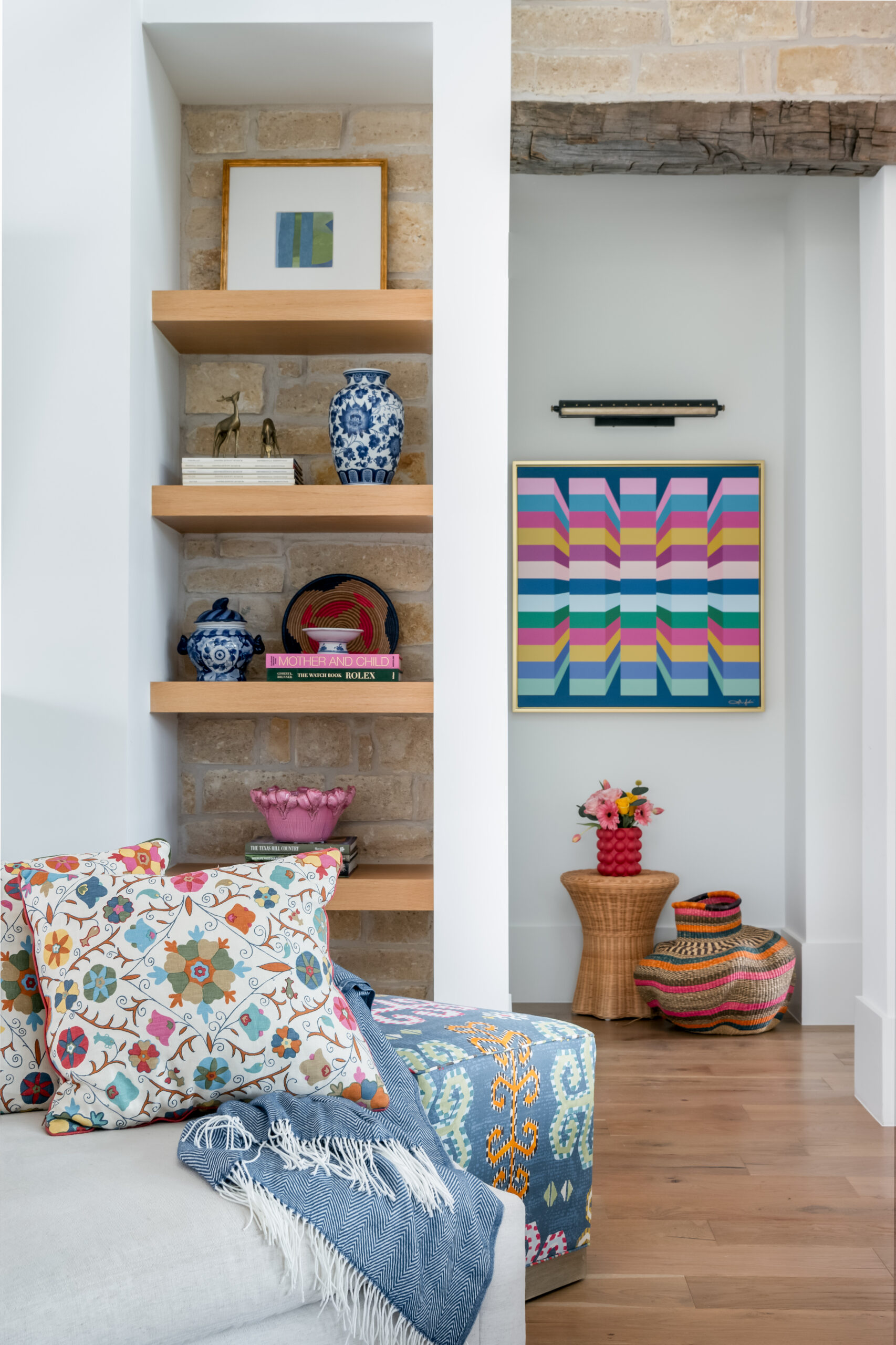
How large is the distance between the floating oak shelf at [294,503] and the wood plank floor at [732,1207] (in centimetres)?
156

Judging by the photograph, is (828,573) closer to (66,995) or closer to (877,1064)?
(877,1064)

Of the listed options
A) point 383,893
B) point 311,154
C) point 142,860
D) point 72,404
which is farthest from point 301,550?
point 142,860

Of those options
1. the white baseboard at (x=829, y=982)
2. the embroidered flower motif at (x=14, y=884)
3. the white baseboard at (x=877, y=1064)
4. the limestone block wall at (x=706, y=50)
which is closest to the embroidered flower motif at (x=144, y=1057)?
the embroidered flower motif at (x=14, y=884)

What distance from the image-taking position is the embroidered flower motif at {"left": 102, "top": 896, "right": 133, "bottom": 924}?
1.52m

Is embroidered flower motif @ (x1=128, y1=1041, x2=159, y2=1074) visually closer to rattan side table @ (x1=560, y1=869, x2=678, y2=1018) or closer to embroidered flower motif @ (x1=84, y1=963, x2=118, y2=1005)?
embroidered flower motif @ (x1=84, y1=963, x2=118, y2=1005)

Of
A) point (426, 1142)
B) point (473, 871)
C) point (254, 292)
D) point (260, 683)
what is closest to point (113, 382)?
point (254, 292)

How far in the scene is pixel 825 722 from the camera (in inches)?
141

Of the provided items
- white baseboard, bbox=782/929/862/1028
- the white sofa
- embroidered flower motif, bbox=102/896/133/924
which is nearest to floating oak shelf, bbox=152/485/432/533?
embroidered flower motif, bbox=102/896/133/924

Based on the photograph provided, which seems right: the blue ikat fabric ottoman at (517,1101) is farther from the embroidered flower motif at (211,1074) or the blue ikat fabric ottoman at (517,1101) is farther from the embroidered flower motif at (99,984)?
the embroidered flower motif at (99,984)

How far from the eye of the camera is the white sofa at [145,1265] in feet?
3.59

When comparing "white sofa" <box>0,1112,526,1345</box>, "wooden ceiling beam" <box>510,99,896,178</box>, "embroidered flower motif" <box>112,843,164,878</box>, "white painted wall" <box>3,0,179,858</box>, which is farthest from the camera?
"wooden ceiling beam" <box>510,99,896,178</box>

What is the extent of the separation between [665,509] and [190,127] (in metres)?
1.94

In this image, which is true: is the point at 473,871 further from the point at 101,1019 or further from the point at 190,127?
the point at 190,127

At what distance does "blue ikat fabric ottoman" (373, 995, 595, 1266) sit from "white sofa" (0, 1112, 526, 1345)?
1.09ft
